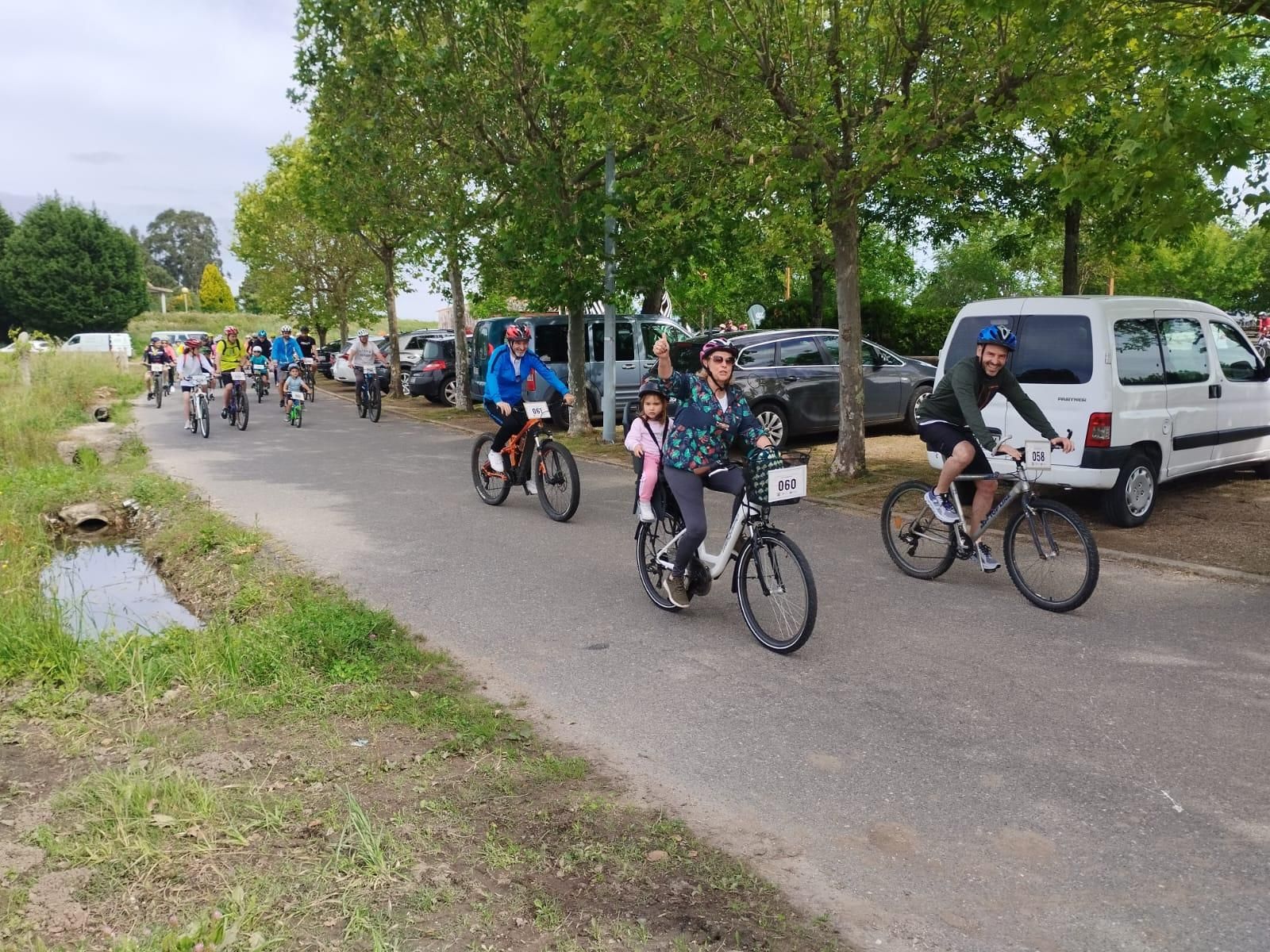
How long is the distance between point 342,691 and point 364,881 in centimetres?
201

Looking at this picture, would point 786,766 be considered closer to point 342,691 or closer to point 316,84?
point 342,691

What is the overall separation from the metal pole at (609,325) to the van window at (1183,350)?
830 centimetres

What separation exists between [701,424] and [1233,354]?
6.45 meters

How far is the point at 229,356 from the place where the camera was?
18953 mm

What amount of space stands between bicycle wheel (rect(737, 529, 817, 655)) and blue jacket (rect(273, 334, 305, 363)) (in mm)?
17219

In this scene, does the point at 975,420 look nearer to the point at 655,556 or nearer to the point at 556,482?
the point at 655,556

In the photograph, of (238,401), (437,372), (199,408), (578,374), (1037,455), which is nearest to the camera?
(1037,455)

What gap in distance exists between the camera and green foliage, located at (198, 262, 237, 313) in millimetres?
115938

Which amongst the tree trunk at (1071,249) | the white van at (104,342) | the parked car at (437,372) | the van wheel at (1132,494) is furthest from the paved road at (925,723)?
the white van at (104,342)

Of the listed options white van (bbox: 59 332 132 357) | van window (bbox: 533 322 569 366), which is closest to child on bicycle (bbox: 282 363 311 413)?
van window (bbox: 533 322 569 366)

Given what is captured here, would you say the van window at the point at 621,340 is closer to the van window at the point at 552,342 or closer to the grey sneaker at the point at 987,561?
the van window at the point at 552,342

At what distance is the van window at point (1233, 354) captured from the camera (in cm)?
977

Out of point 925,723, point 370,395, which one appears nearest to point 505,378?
point 925,723

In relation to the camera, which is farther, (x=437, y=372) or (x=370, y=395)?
(x=437, y=372)
